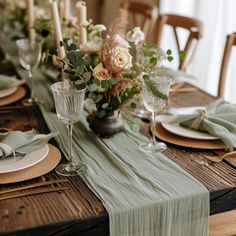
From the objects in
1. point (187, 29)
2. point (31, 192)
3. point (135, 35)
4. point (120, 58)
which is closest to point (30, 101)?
point (135, 35)

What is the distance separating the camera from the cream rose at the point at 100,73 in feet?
4.19

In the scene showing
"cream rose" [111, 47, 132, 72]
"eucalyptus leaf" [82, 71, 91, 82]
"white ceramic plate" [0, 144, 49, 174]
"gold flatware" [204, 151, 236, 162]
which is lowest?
"gold flatware" [204, 151, 236, 162]

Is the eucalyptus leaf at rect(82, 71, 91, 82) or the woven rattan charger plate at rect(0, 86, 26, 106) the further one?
the woven rattan charger plate at rect(0, 86, 26, 106)

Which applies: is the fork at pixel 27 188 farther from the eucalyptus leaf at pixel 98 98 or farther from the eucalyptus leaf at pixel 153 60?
the eucalyptus leaf at pixel 153 60

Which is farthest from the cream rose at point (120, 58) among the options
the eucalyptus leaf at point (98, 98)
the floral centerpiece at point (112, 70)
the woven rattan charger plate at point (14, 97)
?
the woven rattan charger plate at point (14, 97)

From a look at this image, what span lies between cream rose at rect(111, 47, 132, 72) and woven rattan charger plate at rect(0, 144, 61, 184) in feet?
0.98

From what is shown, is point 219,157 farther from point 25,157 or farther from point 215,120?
→ point 25,157

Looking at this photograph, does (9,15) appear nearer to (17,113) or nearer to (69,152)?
(17,113)

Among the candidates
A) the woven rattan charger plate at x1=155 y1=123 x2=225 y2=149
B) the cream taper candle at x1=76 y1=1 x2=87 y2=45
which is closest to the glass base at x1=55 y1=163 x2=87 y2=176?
the woven rattan charger plate at x1=155 y1=123 x2=225 y2=149

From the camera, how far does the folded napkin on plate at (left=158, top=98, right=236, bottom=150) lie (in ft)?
4.50

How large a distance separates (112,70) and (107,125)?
0.67 feet

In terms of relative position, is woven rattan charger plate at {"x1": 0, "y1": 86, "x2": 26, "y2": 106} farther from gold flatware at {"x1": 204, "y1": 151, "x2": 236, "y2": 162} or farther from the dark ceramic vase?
gold flatware at {"x1": 204, "y1": 151, "x2": 236, "y2": 162}

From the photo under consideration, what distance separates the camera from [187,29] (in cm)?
236

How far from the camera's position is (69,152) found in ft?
4.33
